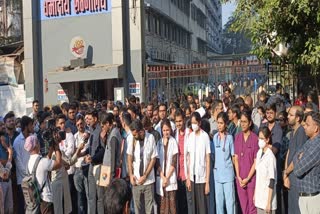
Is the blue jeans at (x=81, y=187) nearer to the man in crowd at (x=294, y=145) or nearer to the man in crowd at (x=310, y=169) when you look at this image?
the man in crowd at (x=294, y=145)

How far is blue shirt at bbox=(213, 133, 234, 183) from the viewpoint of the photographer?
8109 millimetres

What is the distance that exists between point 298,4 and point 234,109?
8.49ft

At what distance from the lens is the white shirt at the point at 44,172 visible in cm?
691

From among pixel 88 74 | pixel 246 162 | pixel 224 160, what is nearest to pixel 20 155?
pixel 224 160

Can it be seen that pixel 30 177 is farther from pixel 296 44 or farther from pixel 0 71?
pixel 0 71

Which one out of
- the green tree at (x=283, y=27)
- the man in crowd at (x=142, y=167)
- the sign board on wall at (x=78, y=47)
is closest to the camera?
the man in crowd at (x=142, y=167)

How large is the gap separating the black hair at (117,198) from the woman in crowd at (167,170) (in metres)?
4.44

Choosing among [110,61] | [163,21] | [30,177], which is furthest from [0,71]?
[30,177]

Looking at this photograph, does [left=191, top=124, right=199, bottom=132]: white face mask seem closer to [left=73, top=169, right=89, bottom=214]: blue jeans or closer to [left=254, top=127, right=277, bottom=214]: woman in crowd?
[left=254, top=127, right=277, bottom=214]: woman in crowd

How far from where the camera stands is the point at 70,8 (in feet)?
73.7

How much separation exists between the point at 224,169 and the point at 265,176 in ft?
3.14

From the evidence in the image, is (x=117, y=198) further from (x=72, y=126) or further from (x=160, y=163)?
(x=72, y=126)

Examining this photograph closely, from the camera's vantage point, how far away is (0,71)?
24.0 m

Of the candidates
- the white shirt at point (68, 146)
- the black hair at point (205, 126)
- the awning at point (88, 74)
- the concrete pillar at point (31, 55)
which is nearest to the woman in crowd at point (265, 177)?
the black hair at point (205, 126)
